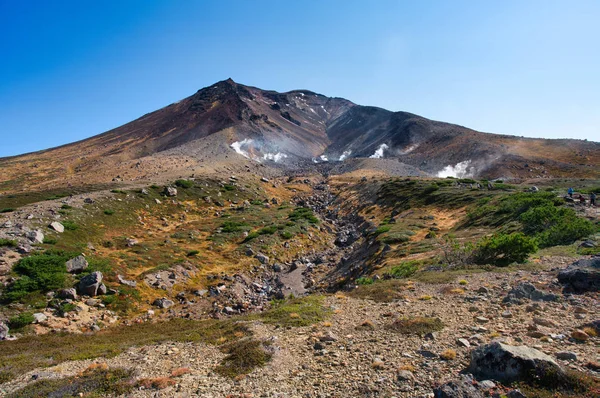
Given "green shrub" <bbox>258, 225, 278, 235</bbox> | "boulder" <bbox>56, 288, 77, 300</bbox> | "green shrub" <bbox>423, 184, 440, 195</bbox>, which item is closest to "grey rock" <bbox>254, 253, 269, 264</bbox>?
"green shrub" <bbox>258, 225, 278, 235</bbox>

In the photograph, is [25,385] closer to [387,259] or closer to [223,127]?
[387,259]

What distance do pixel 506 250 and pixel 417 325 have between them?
9.64m

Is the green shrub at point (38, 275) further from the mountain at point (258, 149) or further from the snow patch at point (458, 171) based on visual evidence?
the snow patch at point (458, 171)

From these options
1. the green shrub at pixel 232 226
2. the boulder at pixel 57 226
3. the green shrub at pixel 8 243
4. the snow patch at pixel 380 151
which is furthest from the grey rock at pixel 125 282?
the snow patch at pixel 380 151

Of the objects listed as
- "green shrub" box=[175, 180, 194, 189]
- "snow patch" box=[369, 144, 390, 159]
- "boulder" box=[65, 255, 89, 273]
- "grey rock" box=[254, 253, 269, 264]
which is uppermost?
"snow patch" box=[369, 144, 390, 159]

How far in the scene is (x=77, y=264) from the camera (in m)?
19.4

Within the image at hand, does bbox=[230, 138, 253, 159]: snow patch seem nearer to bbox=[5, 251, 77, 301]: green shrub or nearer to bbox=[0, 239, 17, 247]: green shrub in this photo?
bbox=[0, 239, 17, 247]: green shrub

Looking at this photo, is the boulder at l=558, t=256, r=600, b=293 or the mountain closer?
the boulder at l=558, t=256, r=600, b=293

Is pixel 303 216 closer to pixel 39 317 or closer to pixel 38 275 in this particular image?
pixel 38 275

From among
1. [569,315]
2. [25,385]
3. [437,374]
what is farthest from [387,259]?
[25,385]

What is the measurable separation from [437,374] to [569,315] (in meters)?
5.28

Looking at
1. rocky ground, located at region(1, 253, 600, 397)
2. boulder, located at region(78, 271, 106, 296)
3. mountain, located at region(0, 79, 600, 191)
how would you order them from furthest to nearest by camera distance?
mountain, located at region(0, 79, 600, 191), boulder, located at region(78, 271, 106, 296), rocky ground, located at region(1, 253, 600, 397)

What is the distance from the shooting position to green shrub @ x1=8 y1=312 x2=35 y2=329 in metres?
14.0

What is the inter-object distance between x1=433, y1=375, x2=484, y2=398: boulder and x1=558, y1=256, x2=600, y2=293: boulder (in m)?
7.78
